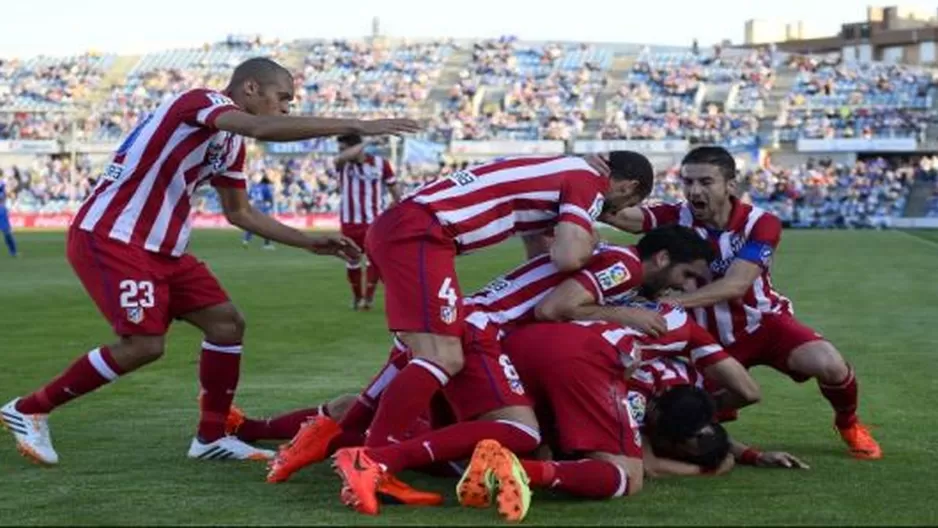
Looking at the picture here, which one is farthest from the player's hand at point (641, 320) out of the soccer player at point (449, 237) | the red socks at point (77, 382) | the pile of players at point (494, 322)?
the red socks at point (77, 382)

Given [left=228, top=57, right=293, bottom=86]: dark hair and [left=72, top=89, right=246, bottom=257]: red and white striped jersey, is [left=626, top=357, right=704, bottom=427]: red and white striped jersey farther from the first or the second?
[left=72, top=89, right=246, bottom=257]: red and white striped jersey

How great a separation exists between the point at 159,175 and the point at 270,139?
1051mm

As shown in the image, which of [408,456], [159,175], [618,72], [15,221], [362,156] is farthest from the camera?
[618,72]

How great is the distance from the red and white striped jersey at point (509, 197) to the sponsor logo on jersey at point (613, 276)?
24cm

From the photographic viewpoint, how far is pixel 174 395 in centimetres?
1003

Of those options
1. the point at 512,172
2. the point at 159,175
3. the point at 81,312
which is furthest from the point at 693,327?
the point at 81,312

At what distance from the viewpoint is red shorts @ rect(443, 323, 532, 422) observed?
6340mm

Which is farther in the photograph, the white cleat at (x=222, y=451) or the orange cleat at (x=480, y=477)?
the white cleat at (x=222, y=451)

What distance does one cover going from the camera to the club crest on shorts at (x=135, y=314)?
7.14 meters

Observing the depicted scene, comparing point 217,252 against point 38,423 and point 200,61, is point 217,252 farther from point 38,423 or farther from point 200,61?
point 200,61

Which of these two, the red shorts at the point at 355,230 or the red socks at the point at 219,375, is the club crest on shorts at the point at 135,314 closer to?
the red socks at the point at 219,375

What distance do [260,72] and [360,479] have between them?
241cm

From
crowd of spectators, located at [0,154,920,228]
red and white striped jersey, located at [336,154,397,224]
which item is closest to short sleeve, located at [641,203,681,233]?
red and white striped jersey, located at [336,154,397,224]

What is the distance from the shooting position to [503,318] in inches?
270
